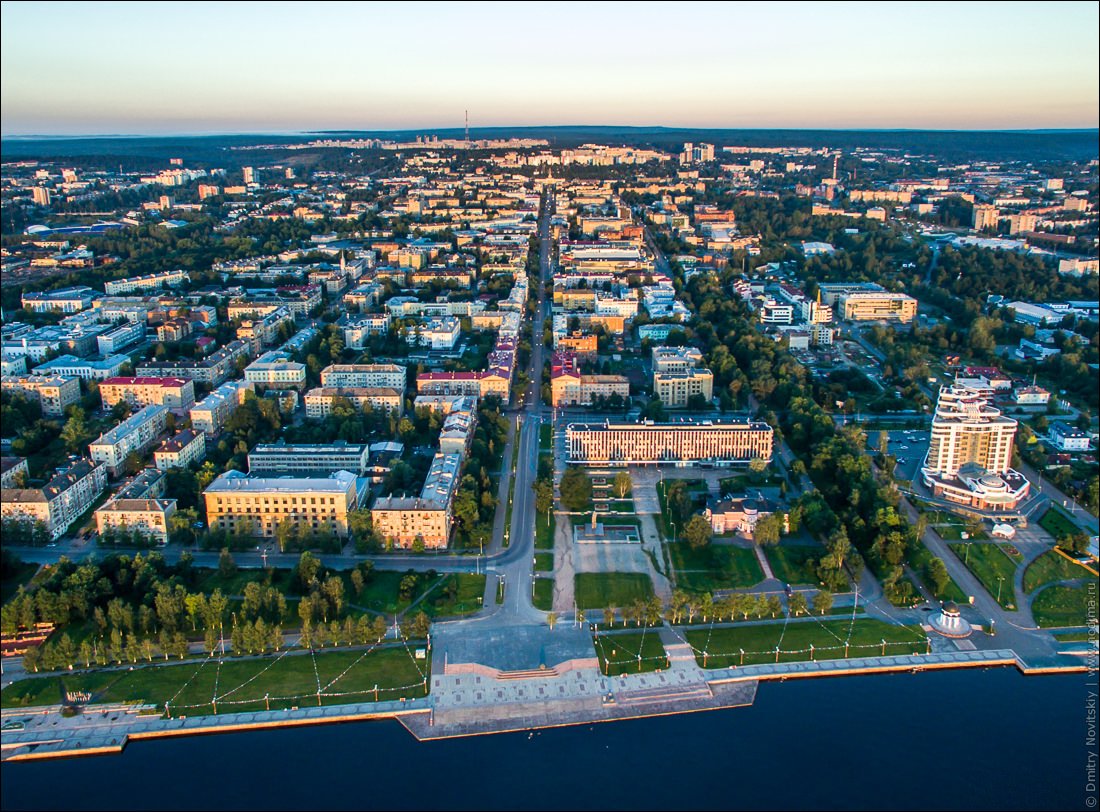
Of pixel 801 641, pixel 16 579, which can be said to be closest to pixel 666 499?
pixel 801 641

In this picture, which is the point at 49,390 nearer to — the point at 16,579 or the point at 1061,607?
the point at 16,579

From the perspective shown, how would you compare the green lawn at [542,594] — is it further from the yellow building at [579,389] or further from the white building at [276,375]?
the white building at [276,375]

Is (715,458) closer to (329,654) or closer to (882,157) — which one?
(329,654)

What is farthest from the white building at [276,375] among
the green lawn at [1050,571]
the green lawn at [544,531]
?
the green lawn at [1050,571]

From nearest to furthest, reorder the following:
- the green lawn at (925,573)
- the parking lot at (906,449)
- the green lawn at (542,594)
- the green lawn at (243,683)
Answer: the green lawn at (243,683)
the green lawn at (542,594)
the green lawn at (925,573)
the parking lot at (906,449)

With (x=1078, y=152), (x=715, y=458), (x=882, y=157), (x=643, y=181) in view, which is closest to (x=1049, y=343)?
(x=715, y=458)

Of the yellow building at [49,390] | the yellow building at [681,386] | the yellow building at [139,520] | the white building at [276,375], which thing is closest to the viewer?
the yellow building at [139,520]
